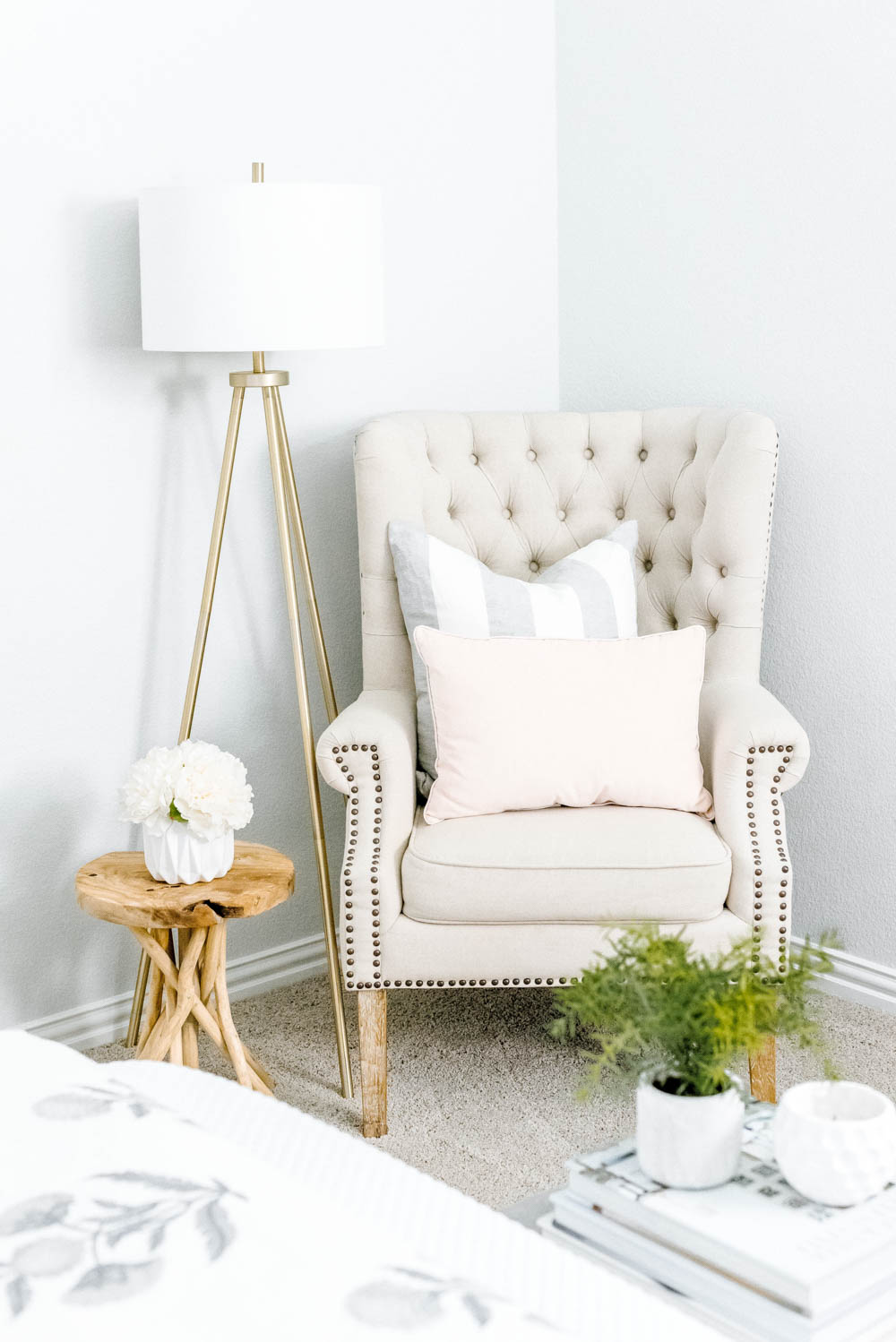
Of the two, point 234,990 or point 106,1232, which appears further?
point 234,990

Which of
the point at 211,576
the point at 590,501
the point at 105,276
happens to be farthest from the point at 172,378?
the point at 590,501

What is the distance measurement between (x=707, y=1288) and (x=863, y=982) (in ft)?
5.79

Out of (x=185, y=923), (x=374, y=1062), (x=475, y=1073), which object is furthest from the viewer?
(x=475, y=1073)

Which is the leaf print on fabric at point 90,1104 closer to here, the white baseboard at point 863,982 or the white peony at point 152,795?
the white peony at point 152,795

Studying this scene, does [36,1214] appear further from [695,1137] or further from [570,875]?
[570,875]

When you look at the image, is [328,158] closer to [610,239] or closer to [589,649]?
[610,239]

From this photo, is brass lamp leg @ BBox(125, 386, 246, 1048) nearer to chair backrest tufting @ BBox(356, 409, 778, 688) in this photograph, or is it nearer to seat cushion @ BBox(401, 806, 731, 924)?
chair backrest tufting @ BBox(356, 409, 778, 688)

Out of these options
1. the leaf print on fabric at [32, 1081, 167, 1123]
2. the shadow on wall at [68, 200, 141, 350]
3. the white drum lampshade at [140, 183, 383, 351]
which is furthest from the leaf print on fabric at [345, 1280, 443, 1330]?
the shadow on wall at [68, 200, 141, 350]

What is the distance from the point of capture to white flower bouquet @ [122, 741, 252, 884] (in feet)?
7.00

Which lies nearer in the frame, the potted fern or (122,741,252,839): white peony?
the potted fern

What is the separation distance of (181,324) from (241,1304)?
5.94ft

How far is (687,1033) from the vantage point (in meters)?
Result: 1.14

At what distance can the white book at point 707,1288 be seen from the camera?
102 centimetres

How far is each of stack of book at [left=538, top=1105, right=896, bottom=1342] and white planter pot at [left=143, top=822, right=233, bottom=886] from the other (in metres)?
1.08
